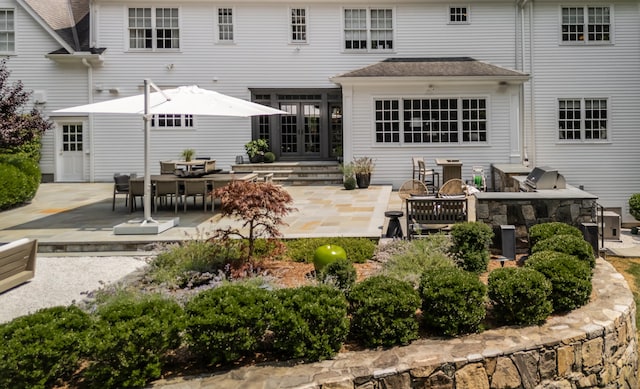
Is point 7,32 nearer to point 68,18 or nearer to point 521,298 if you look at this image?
point 68,18

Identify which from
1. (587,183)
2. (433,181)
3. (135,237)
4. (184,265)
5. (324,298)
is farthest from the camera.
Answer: (587,183)

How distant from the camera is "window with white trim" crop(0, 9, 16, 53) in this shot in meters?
17.4

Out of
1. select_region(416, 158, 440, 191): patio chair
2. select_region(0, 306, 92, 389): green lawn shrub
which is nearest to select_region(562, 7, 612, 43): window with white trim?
select_region(416, 158, 440, 191): patio chair

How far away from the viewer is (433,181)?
14.7 m

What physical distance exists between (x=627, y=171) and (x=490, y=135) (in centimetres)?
552

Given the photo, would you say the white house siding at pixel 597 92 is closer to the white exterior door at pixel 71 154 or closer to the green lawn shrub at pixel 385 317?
the green lawn shrub at pixel 385 317

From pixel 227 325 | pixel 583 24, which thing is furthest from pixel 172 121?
pixel 227 325

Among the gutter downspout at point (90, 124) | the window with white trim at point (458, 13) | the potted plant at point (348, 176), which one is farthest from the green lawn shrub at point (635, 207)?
the gutter downspout at point (90, 124)

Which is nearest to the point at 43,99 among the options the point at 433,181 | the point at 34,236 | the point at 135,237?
the point at 34,236

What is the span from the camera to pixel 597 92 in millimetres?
17156

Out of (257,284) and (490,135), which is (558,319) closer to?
(257,284)

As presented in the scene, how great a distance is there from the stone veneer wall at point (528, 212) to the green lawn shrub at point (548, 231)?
0.71 metres

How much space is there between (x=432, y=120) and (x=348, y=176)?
3.40 metres

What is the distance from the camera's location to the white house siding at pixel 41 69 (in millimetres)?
17359
